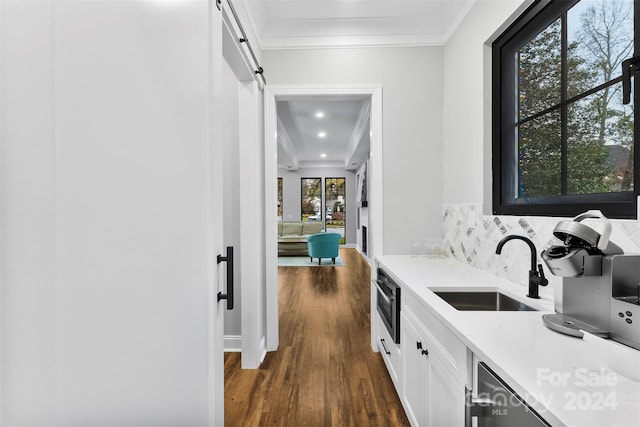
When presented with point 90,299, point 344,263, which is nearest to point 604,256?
point 90,299

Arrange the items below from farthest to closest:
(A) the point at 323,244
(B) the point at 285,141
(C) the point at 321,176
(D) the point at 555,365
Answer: (C) the point at 321,176 < (A) the point at 323,244 < (B) the point at 285,141 < (D) the point at 555,365

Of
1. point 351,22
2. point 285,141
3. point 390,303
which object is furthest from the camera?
point 285,141

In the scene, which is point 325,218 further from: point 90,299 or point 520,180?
point 90,299

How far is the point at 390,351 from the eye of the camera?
80.2 inches

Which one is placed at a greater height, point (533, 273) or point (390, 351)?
point (533, 273)

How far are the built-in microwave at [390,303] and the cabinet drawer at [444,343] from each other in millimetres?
262

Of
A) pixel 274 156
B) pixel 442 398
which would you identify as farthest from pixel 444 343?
pixel 274 156

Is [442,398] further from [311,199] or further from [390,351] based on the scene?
[311,199]

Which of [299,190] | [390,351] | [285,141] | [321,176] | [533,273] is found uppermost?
[285,141]

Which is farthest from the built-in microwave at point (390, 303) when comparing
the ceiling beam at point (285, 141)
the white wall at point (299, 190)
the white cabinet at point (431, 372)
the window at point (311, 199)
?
the window at point (311, 199)

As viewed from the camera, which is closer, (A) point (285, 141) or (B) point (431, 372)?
(B) point (431, 372)

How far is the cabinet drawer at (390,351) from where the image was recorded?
1853 mm

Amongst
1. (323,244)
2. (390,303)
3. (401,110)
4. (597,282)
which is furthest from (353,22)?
(323,244)

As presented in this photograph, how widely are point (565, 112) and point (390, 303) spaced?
1378 millimetres
